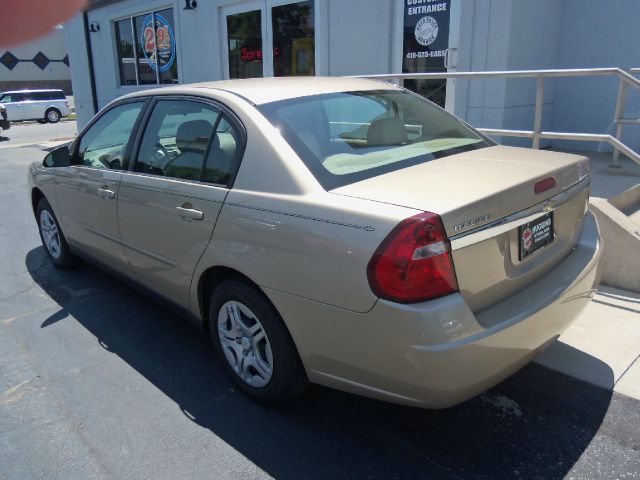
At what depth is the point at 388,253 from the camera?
211 cm

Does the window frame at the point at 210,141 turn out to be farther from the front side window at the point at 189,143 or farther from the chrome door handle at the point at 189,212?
the chrome door handle at the point at 189,212

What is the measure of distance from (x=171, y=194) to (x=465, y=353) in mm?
1923

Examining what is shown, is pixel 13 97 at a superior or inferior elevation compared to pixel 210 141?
inferior

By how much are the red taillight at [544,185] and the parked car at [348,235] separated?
0.05 ft

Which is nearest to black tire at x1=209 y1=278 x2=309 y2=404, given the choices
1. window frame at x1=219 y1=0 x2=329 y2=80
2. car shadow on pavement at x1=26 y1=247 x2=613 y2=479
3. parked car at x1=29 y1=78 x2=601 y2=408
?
parked car at x1=29 y1=78 x2=601 y2=408

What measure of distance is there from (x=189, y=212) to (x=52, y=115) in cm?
2867

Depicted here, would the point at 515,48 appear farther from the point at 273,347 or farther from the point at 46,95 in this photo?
the point at 46,95

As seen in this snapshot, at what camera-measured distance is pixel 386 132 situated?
3113mm

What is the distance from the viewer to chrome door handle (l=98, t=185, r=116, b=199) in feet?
12.2

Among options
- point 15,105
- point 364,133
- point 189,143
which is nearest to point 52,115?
point 15,105

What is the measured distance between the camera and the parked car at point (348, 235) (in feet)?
7.02

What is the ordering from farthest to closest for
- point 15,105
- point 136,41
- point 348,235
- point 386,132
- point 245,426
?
point 15,105 → point 136,41 → point 386,132 → point 245,426 → point 348,235

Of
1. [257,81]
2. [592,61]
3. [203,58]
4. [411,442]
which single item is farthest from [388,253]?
[203,58]

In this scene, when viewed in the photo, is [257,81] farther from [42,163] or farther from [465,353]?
[42,163]
